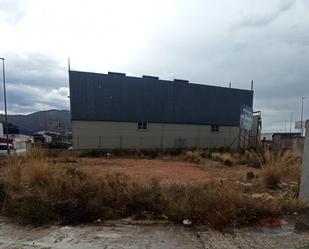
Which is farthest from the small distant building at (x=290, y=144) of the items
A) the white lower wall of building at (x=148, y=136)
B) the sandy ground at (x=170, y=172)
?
the white lower wall of building at (x=148, y=136)

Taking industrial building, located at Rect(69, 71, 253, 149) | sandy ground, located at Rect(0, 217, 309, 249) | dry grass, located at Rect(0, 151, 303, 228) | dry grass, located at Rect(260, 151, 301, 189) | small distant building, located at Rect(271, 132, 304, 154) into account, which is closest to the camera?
sandy ground, located at Rect(0, 217, 309, 249)

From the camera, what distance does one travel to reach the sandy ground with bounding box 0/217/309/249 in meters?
4.83

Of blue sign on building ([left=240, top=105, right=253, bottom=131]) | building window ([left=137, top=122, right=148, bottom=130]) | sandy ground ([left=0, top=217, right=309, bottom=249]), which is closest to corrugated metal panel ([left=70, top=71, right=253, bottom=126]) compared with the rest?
building window ([left=137, top=122, right=148, bottom=130])

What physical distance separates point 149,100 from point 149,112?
145cm

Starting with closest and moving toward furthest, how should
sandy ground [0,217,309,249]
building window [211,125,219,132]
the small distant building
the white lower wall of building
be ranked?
sandy ground [0,217,309,249] → the small distant building → the white lower wall of building → building window [211,125,219,132]

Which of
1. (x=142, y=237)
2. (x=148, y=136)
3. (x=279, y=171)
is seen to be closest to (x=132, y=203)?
(x=142, y=237)

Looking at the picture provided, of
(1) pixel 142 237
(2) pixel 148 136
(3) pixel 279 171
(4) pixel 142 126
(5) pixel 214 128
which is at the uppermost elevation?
(3) pixel 279 171

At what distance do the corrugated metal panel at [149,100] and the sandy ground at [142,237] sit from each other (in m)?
29.8

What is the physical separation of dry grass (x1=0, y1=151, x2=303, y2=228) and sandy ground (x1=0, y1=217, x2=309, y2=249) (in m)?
0.30

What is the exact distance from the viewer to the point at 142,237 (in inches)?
203

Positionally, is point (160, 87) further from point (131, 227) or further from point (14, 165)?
point (131, 227)

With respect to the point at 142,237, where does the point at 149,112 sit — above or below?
above

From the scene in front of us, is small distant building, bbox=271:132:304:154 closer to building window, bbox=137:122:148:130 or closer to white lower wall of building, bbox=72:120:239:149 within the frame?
white lower wall of building, bbox=72:120:239:149

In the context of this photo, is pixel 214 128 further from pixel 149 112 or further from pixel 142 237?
pixel 142 237
